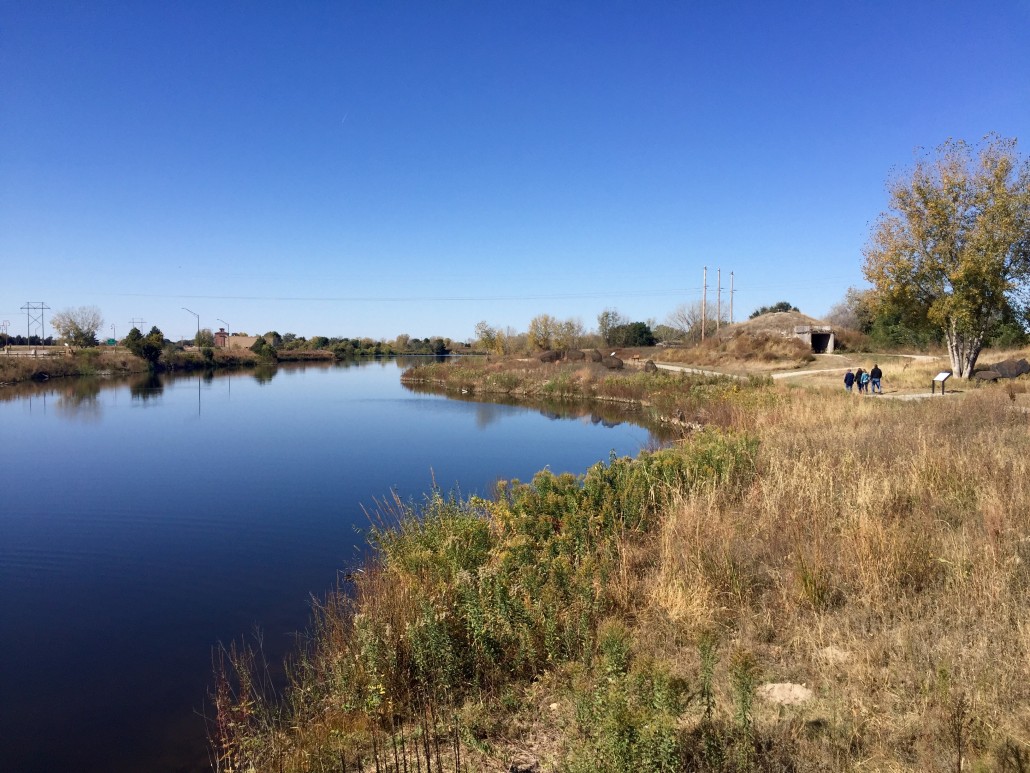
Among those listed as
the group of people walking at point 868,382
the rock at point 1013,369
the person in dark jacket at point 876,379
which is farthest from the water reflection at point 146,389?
the rock at point 1013,369

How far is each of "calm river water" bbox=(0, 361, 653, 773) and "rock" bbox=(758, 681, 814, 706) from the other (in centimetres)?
430

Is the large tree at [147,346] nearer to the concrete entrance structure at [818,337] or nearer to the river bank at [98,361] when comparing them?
the river bank at [98,361]

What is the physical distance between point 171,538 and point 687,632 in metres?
9.07

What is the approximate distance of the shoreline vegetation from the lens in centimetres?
298

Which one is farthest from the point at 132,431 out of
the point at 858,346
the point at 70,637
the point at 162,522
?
the point at 858,346

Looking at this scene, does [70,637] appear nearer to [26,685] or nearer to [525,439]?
[26,685]

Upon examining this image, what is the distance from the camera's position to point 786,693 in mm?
3543

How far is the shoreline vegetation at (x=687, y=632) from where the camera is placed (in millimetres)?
2979

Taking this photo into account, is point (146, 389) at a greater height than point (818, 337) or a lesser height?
→ lesser

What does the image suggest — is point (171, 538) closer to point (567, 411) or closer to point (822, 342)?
point (567, 411)

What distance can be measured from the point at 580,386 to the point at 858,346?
20193mm

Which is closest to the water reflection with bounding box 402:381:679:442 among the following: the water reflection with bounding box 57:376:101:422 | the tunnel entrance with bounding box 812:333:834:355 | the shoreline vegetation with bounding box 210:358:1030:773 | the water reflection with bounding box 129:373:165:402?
the shoreline vegetation with bounding box 210:358:1030:773

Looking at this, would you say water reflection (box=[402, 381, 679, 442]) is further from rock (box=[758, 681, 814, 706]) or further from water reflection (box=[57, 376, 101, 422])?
water reflection (box=[57, 376, 101, 422])

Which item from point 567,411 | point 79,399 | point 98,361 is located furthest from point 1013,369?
point 98,361
